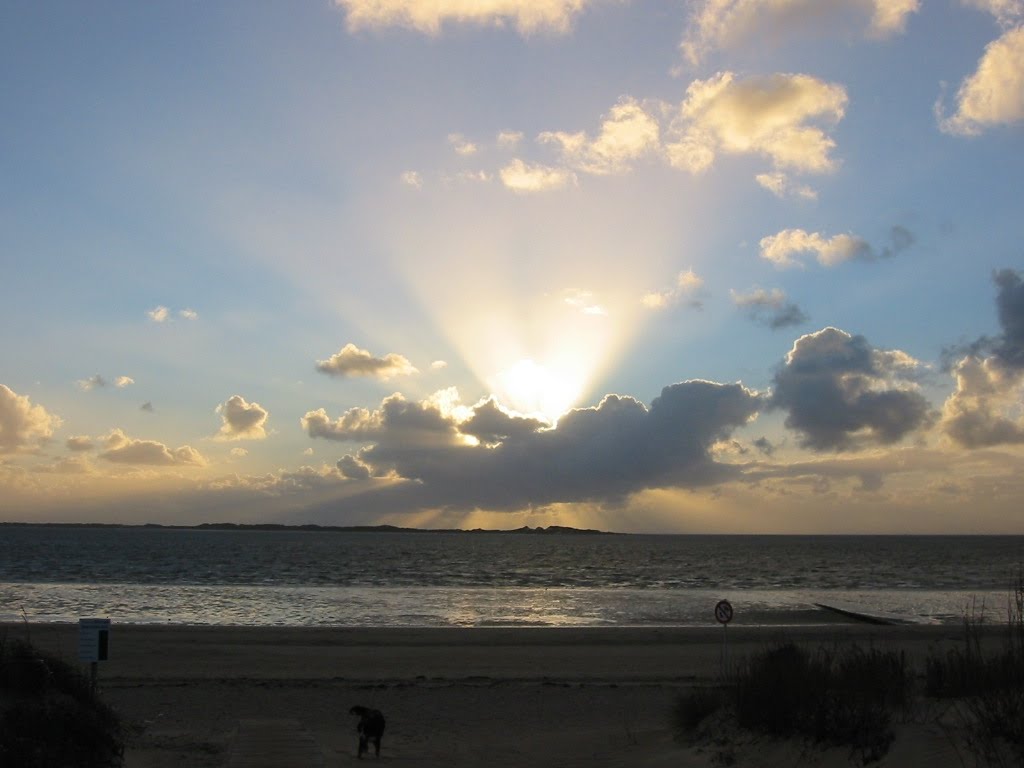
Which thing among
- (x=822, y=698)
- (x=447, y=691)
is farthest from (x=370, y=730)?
(x=447, y=691)

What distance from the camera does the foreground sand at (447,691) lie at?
11695mm

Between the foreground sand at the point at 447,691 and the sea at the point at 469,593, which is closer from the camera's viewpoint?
the foreground sand at the point at 447,691

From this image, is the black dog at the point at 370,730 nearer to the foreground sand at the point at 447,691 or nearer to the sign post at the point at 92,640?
the foreground sand at the point at 447,691

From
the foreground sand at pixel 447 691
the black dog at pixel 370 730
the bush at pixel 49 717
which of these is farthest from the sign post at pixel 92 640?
the black dog at pixel 370 730

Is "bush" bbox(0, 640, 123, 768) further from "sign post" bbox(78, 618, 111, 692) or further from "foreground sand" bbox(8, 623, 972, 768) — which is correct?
"foreground sand" bbox(8, 623, 972, 768)

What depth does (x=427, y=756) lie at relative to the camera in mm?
12328

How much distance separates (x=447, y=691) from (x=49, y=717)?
9.35m

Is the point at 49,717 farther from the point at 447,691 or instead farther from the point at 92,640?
the point at 447,691

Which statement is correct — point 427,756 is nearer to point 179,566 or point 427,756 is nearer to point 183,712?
point 183,712

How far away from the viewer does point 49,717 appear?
938 cm

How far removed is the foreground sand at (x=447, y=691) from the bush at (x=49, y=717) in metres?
→ 0.95

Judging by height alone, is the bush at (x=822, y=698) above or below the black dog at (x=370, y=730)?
above

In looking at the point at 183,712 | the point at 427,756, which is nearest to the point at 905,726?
the point at 427,756

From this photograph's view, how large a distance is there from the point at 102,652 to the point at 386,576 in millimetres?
52337
